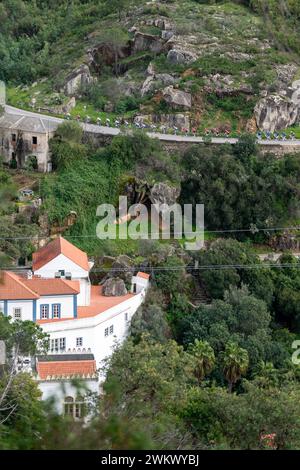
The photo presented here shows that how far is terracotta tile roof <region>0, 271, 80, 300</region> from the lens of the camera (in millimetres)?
36719

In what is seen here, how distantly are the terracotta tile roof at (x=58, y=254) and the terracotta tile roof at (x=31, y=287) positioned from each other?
3.96 feet

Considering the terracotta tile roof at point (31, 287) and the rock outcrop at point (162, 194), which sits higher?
the terracotta tile roof at point (31, 287)

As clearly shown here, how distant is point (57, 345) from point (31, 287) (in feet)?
8.25

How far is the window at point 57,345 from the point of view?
3641 cm

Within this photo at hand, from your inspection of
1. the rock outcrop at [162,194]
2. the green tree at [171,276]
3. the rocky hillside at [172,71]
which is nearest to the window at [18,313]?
the green tree at [171,276]

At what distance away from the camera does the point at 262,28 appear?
61938mm

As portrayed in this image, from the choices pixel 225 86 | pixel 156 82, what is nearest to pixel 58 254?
pixel 156 82

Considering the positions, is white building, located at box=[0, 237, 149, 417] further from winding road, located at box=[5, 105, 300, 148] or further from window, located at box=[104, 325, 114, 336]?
winding road, located at box=[5, 105, 300, 148]

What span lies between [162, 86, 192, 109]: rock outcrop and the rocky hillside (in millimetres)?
55

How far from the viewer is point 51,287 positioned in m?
37.9

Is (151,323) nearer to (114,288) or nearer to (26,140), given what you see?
(114,288)

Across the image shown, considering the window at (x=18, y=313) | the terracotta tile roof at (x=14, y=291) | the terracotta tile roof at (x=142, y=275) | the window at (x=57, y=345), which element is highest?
the terracotta tile roof at (x=14, y=291)

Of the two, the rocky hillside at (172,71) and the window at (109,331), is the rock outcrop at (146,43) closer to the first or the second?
the rocky hillside at (172,71)

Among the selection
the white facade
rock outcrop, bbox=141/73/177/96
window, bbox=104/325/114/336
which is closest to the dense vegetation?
window, bbox=104/325/114/336
